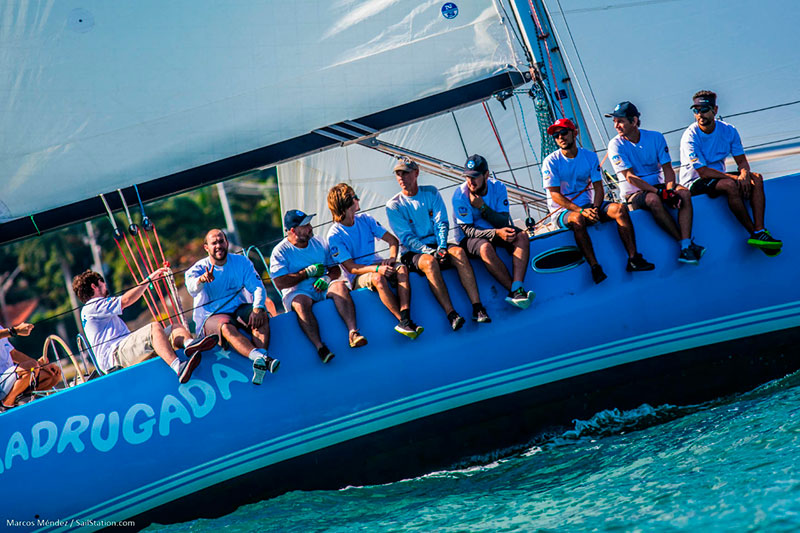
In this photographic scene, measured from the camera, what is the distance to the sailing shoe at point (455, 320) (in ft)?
14.8

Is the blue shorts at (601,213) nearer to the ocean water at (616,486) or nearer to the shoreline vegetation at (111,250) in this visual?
the ocean water at (616,486)

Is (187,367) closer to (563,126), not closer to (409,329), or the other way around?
(409,329)

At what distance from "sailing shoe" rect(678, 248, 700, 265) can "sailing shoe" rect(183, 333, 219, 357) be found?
2.63 m

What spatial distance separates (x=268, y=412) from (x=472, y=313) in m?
1.27

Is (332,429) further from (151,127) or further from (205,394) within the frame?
(151,127)

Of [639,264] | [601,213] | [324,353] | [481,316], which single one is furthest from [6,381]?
[639,264]

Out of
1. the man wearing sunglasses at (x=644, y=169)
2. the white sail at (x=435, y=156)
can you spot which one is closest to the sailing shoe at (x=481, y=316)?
the man wearing sunglasses at (x=644, y=169)

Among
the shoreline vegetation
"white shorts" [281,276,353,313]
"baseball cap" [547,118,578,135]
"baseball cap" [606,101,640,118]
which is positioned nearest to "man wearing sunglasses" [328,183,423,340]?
"white shorts" [281,276,353,313]

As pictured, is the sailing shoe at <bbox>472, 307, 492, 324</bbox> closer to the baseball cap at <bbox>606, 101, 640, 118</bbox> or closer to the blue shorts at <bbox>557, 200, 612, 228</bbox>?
the blue shorts at <bbox>557, 200, 612, 228</bbox>

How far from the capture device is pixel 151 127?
219 inches

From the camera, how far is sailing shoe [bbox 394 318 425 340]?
4.56m

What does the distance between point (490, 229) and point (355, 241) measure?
81 cm

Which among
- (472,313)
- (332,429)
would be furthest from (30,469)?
(472,313)

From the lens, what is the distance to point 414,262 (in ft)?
15.6
